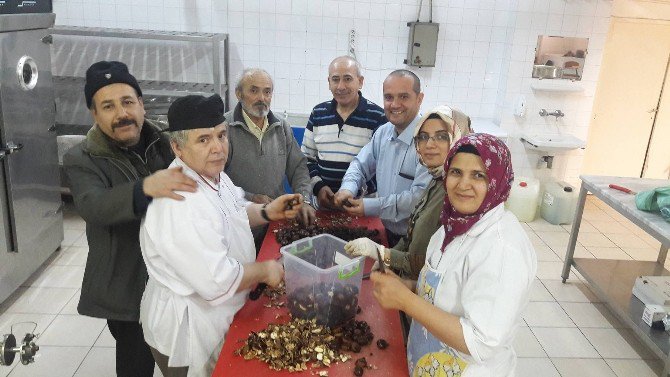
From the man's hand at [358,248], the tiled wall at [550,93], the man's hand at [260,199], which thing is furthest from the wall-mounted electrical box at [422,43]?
the man's hand at [358,248]

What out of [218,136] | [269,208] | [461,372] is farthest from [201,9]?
[461,372]

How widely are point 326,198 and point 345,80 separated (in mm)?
755

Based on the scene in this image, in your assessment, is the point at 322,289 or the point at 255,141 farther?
the point at 255,141

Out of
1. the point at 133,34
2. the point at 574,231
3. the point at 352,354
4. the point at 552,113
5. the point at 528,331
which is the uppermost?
the point at 133,34

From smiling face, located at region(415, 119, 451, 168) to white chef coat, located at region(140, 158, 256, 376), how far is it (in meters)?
0.80

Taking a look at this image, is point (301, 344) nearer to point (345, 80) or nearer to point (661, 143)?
point (345, 80)

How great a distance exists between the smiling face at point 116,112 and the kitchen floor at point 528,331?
4.17 ft

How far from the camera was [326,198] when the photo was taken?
2.80 meters

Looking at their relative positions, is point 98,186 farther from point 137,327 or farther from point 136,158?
point 137,327

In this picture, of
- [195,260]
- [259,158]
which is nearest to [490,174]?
[195,260]

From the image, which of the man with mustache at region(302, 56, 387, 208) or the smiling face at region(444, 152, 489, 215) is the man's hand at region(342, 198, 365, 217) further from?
the smiling face at region(444, 152, 489, 215)

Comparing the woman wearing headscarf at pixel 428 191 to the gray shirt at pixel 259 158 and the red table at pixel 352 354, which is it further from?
the gray shirt at pixel 259 158

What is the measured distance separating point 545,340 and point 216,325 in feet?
8.06

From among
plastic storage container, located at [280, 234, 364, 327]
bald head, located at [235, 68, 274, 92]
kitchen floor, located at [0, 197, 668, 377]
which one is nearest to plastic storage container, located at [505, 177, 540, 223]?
kitchen floor, located at [0, 197, 668, 377]
